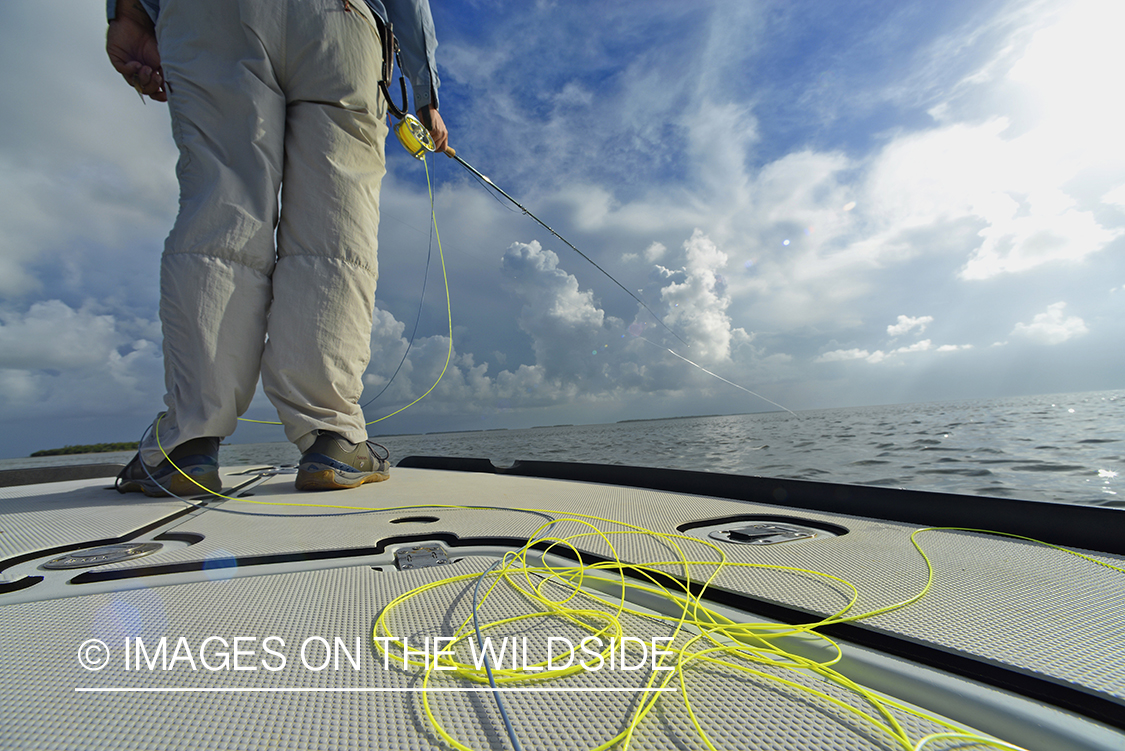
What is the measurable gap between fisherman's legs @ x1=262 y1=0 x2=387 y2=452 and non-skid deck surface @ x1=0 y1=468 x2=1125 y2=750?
0.53 m

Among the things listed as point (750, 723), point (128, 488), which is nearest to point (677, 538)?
point (750, 723)

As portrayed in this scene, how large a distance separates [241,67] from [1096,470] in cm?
621

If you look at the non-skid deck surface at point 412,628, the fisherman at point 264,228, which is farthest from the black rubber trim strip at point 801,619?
the fisherman at point 264,228

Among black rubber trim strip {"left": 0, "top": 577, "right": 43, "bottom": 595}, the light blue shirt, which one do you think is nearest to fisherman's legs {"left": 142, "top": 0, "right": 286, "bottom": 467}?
the light blue shirt

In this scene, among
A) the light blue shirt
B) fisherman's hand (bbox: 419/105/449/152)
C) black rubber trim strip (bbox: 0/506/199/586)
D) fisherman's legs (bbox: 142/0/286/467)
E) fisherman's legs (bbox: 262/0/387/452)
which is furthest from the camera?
fisherman's hand (bbox: 419/105/449/152)

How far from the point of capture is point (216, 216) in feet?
4.75

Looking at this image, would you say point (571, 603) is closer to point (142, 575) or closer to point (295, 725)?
point (295, 725)

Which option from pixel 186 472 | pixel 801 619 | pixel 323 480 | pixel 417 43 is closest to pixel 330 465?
pixel 323 480

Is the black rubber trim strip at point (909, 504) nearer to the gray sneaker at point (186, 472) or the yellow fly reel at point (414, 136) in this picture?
the gray sneaker at point (186, 472)

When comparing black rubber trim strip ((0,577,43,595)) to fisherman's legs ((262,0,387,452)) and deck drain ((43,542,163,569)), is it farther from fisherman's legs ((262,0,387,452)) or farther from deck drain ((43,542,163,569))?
fisherman's legs ((262,0,387,452))

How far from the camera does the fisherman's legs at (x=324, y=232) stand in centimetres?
156

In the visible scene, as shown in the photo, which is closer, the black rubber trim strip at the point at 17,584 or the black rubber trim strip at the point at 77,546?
the black rubber trim strip at the point at 17,584

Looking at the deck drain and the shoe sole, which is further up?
the shoe sole

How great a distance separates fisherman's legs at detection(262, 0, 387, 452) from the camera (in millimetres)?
1564
